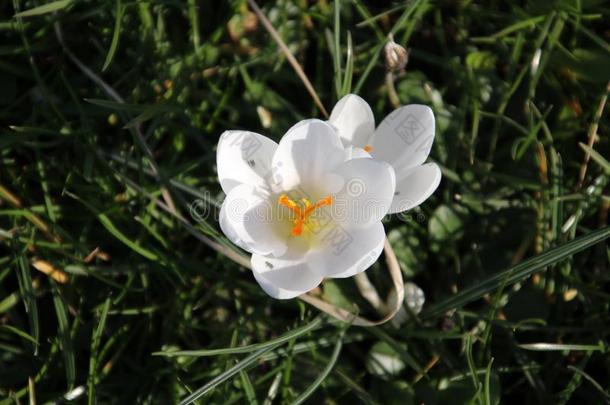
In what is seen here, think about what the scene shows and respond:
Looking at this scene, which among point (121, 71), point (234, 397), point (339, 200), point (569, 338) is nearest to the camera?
point (339, 200)

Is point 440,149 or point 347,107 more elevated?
point 347,107

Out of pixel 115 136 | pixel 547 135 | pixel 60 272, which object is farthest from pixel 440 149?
pixel 60 272

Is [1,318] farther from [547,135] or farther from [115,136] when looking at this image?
[547,135]

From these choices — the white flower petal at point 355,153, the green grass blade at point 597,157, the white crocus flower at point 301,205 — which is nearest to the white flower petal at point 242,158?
the white crocus flower at point 301,205

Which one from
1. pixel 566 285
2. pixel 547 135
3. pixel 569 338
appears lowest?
pixel 569 338

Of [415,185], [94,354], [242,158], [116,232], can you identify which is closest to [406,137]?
[415,185]

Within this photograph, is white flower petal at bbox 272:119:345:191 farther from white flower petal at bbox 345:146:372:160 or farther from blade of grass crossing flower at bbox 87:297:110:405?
blade of grass crossing flower at bbox 87:297:110:405

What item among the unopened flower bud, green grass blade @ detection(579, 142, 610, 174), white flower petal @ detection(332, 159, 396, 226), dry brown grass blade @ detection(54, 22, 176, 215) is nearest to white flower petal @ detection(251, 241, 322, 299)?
white flower petal @ detection(332, 159, 396, 226)
